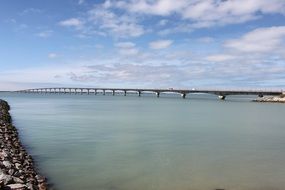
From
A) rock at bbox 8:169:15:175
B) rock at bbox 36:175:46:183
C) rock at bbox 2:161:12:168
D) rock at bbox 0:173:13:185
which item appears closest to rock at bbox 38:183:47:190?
rock at bbox 36:175:46:183

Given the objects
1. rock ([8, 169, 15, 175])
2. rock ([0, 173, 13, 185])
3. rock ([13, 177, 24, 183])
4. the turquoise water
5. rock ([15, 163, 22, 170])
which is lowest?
the turquoise water

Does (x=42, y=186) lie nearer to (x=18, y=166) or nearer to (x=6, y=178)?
(x=6, y=178)

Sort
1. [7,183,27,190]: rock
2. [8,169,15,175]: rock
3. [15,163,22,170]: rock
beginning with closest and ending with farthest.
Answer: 1. [7,183,27,190]: rock
2. [8,169,15,175]: rock
3. [15,163,22,170]: rock

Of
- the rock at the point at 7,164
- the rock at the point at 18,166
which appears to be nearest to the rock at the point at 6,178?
the rock at the point at 7,164

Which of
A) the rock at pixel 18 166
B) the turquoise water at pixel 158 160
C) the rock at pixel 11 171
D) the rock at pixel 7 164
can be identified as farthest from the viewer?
the rock at pixel 18 166

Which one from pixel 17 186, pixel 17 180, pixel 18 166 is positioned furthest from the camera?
pixel 18 166

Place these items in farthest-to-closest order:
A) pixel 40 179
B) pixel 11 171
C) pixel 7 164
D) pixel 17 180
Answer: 1. pixel 7 164
2. pixel 40 179
3. pixel 11 171
4. pixel 17 180

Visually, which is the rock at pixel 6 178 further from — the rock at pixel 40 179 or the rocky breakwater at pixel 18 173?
the rock at pixel 40 179

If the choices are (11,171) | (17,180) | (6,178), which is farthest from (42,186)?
(11,171)

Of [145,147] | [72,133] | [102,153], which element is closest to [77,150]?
[102,153]

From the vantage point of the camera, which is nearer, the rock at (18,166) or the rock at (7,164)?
the rock at (7,164)

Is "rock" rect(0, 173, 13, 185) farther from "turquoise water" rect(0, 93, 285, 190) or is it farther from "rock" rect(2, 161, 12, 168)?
"rock" rect(2, 161, 12, 168)

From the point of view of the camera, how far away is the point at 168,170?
1805 centimetres

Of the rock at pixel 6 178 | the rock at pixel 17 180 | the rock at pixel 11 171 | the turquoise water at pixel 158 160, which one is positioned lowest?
the turquoise water at pixel 158 160
